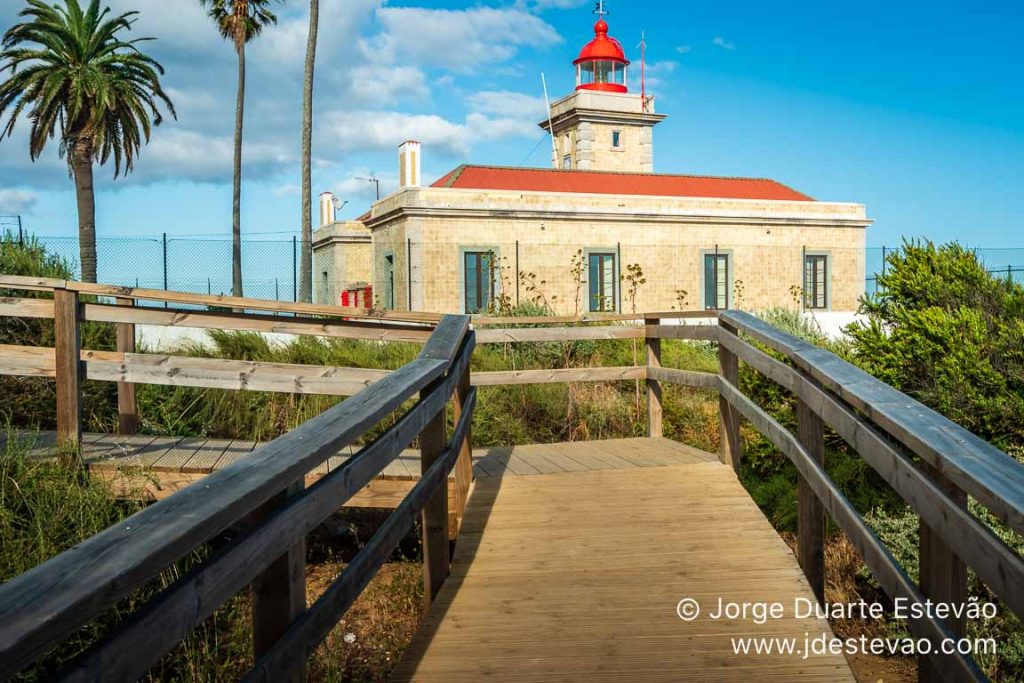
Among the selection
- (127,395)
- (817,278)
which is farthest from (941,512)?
(817,278)

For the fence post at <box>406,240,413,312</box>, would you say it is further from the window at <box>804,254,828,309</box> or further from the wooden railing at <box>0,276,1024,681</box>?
the wooden railing at <box>0,276,1024,681</box>

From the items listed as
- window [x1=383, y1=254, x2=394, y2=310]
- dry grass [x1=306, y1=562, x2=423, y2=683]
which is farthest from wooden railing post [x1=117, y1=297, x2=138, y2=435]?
window [x1=383, y1=254, x2=394, y2=310]

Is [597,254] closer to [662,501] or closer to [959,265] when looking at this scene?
[959,265]

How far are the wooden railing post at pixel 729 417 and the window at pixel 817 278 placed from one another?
2315 centimetres

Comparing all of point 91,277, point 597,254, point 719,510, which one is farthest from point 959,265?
point 597,254

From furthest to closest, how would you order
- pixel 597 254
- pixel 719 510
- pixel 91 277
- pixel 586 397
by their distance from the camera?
1. pixel 597 254
2. pixel 91 277
3. pixel 586 397
4. pixel 719 510

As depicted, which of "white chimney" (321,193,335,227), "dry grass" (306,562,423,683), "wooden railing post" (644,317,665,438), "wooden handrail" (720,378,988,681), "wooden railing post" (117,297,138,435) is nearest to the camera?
"wooden handrail" (720,378,988,681)

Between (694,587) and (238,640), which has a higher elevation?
(694,587)

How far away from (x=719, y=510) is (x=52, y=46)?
76.6 feet

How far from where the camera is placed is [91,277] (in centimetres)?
1961

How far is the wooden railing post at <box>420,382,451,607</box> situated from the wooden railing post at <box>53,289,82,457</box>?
3046 mm

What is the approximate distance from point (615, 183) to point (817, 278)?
6.69 m

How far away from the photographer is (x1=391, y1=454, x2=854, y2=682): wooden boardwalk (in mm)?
3324

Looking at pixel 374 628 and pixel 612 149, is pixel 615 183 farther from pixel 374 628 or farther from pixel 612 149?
pixel 374 628
